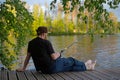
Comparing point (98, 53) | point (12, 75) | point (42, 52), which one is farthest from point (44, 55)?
point (98, 53)

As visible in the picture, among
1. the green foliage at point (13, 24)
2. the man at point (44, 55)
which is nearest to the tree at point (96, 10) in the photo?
the man at point (44, 55)

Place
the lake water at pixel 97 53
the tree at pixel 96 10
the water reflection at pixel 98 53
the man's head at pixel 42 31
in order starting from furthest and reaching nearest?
the water reflection at pixel 98 53 → the lake water at pixel 97 53 → the man's head at pixel 42 31 → the tree at pixel 96 10

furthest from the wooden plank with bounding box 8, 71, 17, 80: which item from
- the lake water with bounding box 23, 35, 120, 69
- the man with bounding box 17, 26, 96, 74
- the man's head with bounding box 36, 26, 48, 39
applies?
the lake water with bounding box 23, 35, 120, 69

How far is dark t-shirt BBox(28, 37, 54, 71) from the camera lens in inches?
321

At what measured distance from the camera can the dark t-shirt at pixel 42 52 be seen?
8.16 m

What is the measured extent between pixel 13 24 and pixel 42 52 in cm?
156

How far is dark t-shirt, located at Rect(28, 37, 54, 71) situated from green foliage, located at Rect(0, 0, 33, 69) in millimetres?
1111

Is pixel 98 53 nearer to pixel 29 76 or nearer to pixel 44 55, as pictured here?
pixel 44 55

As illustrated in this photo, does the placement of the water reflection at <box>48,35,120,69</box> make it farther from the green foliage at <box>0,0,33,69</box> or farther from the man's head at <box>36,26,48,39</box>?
the green foliage at <box>0,0,33,69</box>

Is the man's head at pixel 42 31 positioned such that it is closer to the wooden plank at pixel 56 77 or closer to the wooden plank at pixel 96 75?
the wooden plank at pixel 56 77

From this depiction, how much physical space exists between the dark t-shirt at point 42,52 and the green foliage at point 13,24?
1.11 m

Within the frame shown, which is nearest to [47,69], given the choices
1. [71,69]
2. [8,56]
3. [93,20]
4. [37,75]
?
[37,75]

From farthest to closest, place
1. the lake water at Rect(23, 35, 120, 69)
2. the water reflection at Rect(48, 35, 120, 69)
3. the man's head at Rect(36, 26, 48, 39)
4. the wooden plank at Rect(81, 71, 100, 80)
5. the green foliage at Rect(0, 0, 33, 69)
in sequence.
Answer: the water reflection at Rect(48, 35, 120, 69) < the lake water at Rect(23, 35, 120, 69) < the green foliage at Rect(0, 0, 33, 69) < the man's head at Rect(36, 26, 48, 39) < the wooden plank at Rect(81, 71, 100, 80)

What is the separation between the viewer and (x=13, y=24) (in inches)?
364
